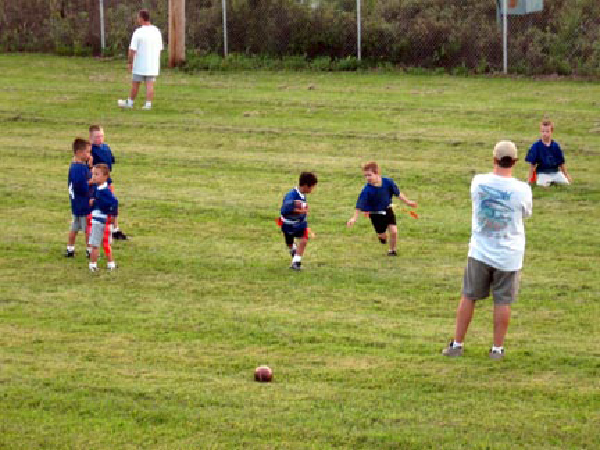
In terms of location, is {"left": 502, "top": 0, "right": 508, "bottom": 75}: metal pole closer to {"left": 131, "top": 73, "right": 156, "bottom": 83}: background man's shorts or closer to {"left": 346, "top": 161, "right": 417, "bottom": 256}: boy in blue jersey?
{"left": 131, "top": 73, "right": 156, "bottom": 83}: background man's shorts

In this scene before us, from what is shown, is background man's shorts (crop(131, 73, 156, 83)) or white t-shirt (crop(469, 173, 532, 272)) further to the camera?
background man's shorts (crop(131, 73, 156, 83))

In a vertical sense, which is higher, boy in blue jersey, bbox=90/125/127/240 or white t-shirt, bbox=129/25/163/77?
white t-shirt, bbox=129/25/163/77

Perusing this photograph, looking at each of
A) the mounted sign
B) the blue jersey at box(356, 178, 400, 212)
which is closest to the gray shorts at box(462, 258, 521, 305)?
the blue jersey at box(356, 178, 400, 212)

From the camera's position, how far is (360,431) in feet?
30.5

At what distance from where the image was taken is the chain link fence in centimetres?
2742

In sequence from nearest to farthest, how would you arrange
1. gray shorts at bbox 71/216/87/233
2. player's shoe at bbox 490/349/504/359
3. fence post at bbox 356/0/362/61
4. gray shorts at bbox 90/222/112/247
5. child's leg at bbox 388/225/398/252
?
player's shoe at bbox 490/349/504/359 → gray shorts at bbox 90/222/112/247 → gray shorts at bbox 71/216/87/233 → child's leg at bbox 388/225/398/252 → fence post at bbox 356/0/362/61

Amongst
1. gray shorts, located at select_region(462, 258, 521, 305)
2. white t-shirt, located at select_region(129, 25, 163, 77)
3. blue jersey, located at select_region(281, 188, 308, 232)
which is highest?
white t-shirt, located at select_region(129, 25, 163, 77)

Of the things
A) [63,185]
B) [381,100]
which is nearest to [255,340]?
[63,185]

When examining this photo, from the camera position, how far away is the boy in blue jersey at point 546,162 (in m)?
18.2

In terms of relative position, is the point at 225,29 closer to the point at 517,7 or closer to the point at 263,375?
the point at 517,7

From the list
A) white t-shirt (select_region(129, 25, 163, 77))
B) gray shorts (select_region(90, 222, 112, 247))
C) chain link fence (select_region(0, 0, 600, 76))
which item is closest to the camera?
gray shorts (select_region(90, 222, 112, 247))

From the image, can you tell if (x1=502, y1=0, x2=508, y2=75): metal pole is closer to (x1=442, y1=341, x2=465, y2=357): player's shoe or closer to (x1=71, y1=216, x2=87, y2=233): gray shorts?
(x1=71, y1=216, x2=87, y2=233): gray shorts

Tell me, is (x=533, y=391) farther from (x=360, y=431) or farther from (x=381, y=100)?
(x=381, y=100)

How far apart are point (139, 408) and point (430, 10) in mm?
20074
